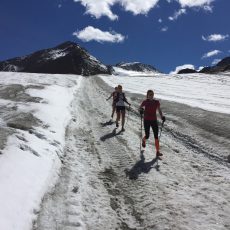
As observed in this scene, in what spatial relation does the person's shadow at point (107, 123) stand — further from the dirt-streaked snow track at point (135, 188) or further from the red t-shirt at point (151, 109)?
the red t-shirt at point (151, 109)

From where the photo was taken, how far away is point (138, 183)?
32.3ft

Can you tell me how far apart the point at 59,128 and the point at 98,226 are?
9.18m

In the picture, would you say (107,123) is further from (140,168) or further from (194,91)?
(194,91)

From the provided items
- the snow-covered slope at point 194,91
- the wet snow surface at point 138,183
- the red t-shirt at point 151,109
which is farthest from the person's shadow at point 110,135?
the snow-covered slope at point 194,91

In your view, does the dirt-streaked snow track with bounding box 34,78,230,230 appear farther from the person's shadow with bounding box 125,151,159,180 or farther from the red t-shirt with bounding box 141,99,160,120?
the red t-shirt with bounding box 141,99,160,120

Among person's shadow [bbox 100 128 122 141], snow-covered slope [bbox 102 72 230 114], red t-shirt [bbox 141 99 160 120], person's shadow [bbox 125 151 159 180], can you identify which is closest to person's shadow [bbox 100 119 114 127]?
person's shadow [bbox 100 128 122 141]

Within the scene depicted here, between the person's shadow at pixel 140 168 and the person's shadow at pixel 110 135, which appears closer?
the person's shadow at pixel 140 168

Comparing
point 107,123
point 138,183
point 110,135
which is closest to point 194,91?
point 107,123

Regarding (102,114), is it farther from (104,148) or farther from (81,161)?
(81,161)

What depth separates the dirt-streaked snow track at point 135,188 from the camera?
25.1ft

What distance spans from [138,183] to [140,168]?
1305 mm

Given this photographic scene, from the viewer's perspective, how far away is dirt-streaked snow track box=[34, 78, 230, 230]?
765cm

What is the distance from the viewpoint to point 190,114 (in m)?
21.2

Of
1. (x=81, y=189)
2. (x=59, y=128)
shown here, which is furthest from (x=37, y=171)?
(x=59, y=128)
